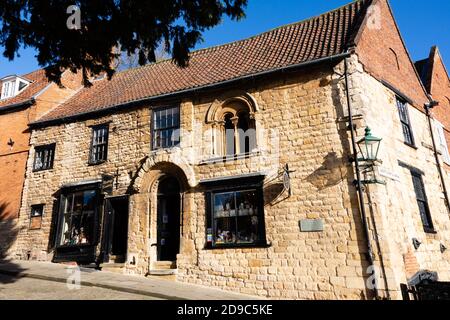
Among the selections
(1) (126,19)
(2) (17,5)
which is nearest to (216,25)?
(1) (126,19)

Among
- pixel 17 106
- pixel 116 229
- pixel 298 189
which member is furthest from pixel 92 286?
pixel 17 106

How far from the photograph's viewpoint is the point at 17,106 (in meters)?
16.2

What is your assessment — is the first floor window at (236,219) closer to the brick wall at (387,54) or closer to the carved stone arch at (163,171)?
the carved stone arch at (163,171)

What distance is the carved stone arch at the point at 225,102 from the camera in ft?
37.8

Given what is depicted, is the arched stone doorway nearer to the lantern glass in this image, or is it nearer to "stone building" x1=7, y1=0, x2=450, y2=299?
"stone building" x1=7, y1=0, x2=450, y2=299

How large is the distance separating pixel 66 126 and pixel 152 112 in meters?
4.56

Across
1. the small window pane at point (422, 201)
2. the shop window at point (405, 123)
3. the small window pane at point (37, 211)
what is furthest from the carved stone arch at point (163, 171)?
the shop window at point (405, 123)

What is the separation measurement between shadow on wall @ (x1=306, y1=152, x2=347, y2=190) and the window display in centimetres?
191

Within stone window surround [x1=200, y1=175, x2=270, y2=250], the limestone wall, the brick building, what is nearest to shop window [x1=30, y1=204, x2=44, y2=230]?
the limestone wall

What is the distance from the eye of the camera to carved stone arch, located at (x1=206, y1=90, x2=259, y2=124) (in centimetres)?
1153

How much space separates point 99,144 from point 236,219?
682 centimetres

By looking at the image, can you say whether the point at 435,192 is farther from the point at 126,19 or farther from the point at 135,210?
the point at 126,19

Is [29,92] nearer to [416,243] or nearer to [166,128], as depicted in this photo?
[166,128]

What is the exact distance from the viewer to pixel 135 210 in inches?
478
